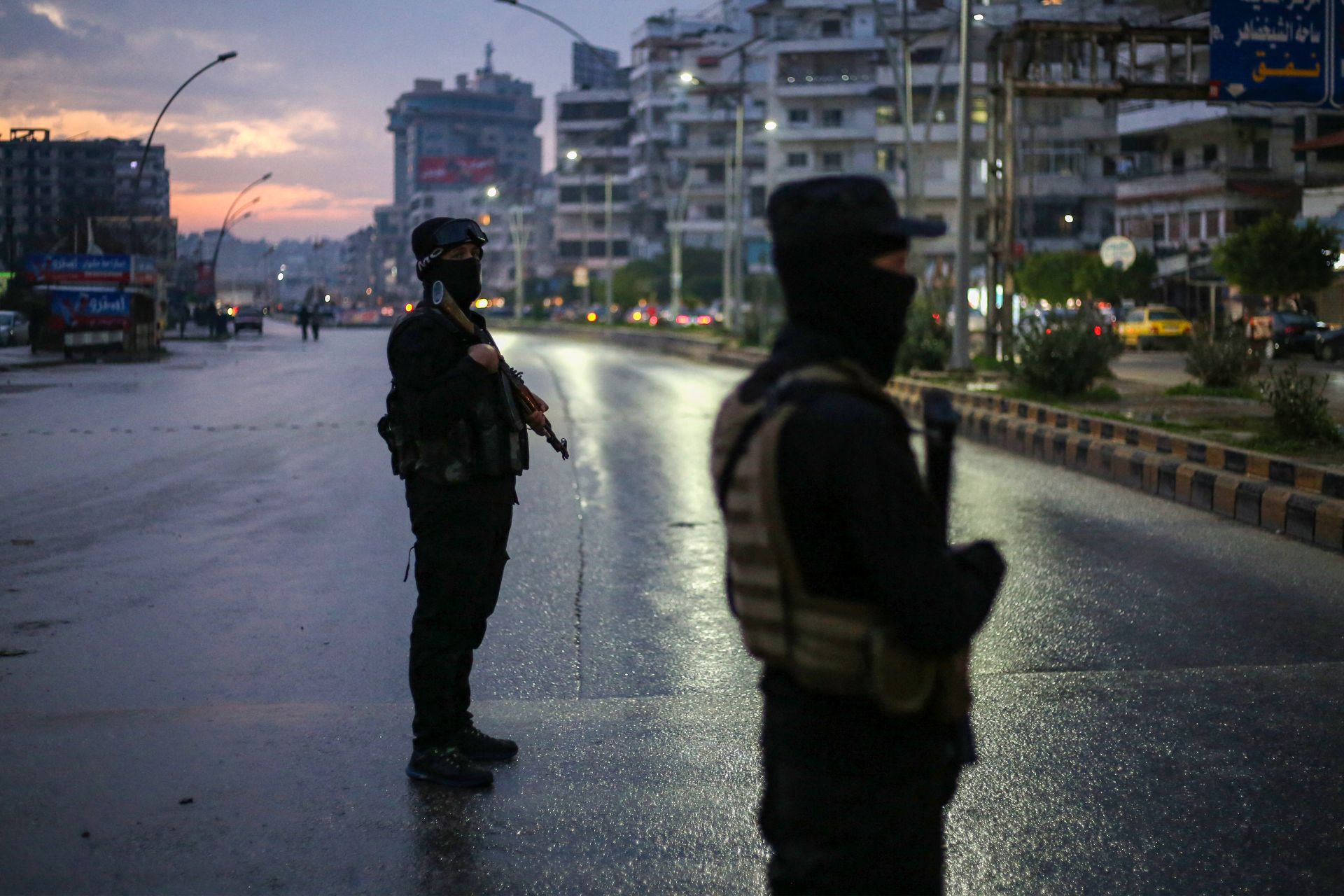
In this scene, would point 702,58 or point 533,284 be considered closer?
point 702,58

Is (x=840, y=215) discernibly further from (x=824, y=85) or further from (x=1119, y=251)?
(x=824, y=85)

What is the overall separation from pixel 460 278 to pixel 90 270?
153 ft

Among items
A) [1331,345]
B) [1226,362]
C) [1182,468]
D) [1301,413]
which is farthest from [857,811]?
[1331,345]

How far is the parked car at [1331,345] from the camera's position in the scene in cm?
3644

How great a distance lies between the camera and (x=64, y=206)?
237 ft

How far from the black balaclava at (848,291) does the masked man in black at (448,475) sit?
8.50ft

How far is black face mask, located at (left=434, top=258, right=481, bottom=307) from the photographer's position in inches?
200

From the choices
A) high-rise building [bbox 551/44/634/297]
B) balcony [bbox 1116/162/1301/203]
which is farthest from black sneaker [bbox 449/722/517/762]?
high-rise building [bbox 551/44/634/297]

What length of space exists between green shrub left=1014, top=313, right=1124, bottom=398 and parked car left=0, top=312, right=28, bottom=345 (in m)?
35.6

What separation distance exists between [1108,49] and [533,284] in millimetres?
114951

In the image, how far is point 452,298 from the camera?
5.09 m

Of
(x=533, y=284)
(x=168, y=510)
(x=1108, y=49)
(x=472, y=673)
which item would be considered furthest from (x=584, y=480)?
(x=533, y=284)

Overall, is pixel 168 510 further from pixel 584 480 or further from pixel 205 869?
pixel 205 869

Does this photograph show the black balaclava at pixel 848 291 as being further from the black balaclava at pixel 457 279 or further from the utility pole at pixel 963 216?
the utility pole at pixel 963 216
